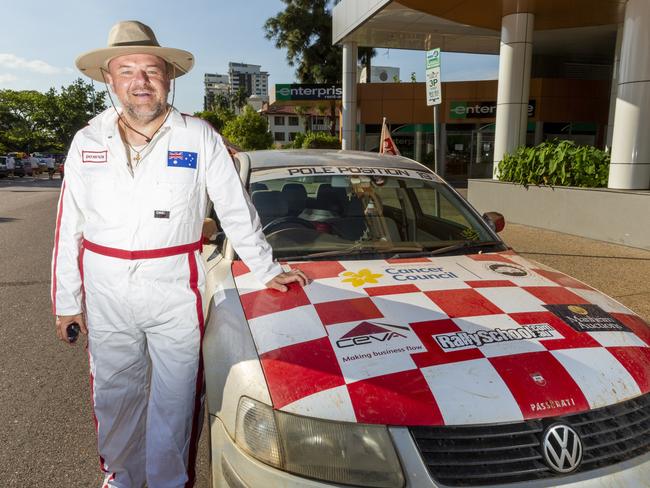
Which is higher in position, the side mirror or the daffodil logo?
the side mirror

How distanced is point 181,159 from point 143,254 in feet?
1.37

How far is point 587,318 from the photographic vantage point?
2121mm

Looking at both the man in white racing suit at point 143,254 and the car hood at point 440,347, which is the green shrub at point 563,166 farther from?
the man in white racing suit at point 143,254

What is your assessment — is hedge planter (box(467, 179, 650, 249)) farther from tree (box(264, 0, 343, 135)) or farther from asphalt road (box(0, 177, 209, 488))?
tree (box(264, 0, 343, 135))

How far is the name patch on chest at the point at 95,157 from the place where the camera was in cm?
208

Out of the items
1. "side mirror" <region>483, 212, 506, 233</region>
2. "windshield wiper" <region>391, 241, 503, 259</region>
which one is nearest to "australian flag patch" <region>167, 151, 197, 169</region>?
"windshield wiper" <region>391, 241, 503, 259</region>

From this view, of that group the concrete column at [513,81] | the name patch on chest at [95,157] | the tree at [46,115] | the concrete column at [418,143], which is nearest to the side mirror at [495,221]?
the name patch on chest at [95,157]

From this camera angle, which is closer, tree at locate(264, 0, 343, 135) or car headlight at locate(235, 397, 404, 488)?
car headlight at locate(235, 397, 404, 488)

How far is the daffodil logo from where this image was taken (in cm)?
236

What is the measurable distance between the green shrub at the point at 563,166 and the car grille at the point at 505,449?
8215 mm

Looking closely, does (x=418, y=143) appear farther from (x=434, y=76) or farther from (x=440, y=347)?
(x=440, y=347)

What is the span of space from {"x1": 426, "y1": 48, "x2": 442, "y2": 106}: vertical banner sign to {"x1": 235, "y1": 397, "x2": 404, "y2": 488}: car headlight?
17.4 feet

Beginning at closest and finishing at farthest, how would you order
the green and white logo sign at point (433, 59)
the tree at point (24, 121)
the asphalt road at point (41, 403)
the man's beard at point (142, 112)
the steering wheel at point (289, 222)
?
the man's beard at point (142, 112) → the asphalt road at point (41, 403) → the steering wheel at point (289, 222) → the green and white logo sign at point (433, 59) → the tree at point (24, 121)

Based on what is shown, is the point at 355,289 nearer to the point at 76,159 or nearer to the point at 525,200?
the point at 76,159
